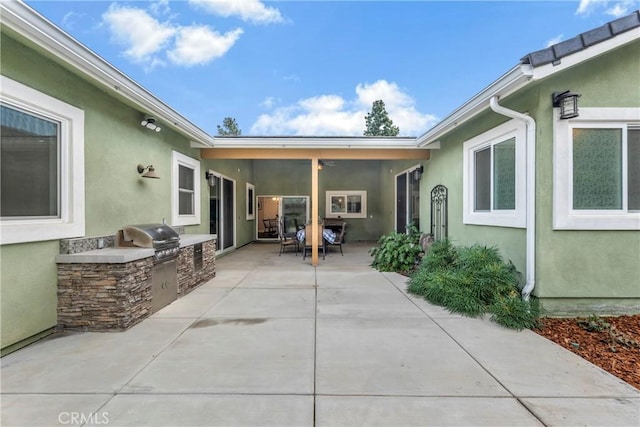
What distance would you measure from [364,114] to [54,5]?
30.9 metres

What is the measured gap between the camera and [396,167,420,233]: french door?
930 cm

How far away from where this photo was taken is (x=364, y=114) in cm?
3394

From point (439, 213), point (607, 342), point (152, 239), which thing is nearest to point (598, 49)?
point (607, 342)

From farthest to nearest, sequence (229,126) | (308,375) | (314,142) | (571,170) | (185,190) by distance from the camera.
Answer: (229,126)
(314,142)
(185,190)
(571,170)
(308,375)

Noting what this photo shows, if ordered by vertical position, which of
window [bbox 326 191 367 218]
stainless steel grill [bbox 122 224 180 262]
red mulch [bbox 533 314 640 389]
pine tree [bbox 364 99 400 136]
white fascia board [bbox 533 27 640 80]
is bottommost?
red mulch [bbox 533 314 640 389]

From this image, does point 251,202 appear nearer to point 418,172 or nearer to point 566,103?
point 418,172

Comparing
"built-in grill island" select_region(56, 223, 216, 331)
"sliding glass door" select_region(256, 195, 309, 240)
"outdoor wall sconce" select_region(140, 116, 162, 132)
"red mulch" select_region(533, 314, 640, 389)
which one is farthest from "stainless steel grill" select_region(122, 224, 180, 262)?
"sliding glass door" select_region(256, 195, 309, 240)

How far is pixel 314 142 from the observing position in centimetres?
741

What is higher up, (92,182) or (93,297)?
(92,182)

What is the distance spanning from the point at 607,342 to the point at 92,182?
6.59 meters

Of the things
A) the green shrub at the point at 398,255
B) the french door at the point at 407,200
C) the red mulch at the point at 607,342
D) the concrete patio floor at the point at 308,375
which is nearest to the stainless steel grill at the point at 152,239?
the concrete patio floor at the point at 308,375

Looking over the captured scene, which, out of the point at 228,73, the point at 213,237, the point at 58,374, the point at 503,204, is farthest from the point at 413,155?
the point at 228,73

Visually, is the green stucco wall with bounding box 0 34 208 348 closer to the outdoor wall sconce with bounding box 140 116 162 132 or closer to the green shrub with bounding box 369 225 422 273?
the outdoor wall sconce with bounding box 140 116 162 132

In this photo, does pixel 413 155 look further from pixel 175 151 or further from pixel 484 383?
pixel 484 383
